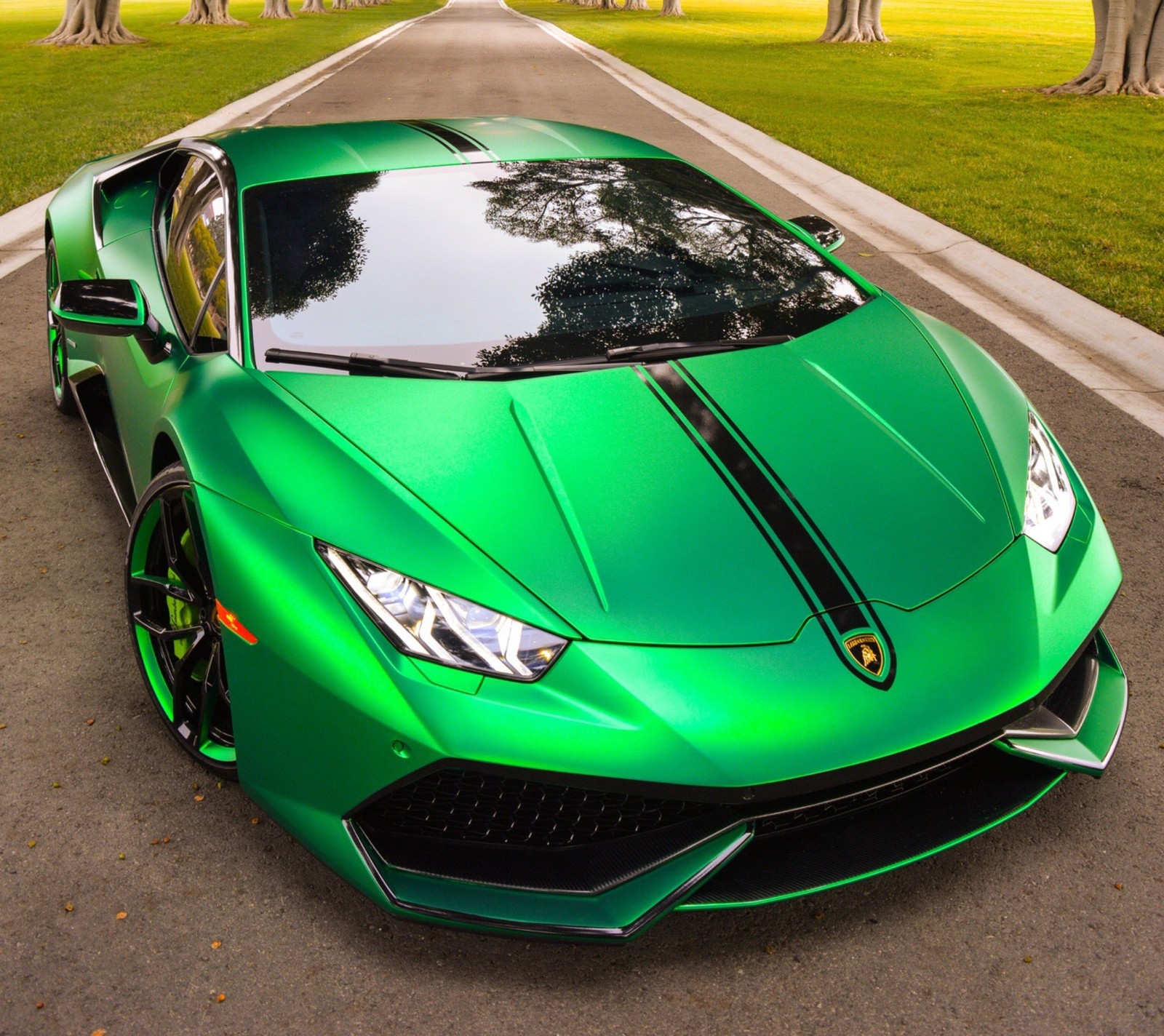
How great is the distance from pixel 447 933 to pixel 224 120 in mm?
12043

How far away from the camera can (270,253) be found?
2787 millimetres

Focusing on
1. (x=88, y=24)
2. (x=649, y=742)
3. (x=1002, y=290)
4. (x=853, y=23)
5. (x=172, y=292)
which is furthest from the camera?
(x=853, y=23)

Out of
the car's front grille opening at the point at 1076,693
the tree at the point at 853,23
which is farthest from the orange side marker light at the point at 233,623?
the tree at the point at 853,23

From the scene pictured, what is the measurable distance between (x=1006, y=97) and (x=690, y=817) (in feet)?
51.7

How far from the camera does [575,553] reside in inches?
82.4

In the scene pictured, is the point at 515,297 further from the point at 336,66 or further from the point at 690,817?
the point at 336,66

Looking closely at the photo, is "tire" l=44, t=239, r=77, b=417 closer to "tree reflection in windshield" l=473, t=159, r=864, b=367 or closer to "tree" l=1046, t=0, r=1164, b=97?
"tree reflection in windshield" l=473, t=159, r=864, b=367

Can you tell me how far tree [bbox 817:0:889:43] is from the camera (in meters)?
24.6

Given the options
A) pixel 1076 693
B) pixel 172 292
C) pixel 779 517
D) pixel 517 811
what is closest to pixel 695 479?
pixel 779 517

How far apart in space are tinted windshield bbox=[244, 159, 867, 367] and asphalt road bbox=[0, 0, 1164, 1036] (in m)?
1.11

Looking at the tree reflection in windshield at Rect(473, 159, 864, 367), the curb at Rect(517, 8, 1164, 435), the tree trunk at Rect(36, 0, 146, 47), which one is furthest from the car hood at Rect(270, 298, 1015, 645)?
the tree trunk at Rect(36, 0, 146, 47)

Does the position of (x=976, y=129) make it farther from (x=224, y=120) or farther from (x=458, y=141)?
(x=458, y=141)

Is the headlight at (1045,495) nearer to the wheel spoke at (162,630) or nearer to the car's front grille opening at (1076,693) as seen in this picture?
the car's front grille opening at (1076,693)

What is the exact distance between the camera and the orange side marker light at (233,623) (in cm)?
208
